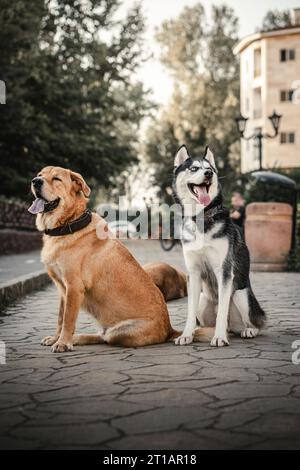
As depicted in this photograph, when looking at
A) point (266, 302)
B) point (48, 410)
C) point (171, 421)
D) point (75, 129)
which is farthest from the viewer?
point (75, 129)

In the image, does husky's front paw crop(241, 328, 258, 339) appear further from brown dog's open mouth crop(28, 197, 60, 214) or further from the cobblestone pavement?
brown dog's open mouth crop(28, 197, 60, 214)

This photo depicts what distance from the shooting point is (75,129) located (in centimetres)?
2430

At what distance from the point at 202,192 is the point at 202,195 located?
29 mm

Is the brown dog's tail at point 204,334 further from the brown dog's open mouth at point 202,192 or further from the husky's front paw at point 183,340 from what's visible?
the brown dog's open mouth at point 202,192

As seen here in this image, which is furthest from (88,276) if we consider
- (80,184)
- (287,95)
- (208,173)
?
(287,95)

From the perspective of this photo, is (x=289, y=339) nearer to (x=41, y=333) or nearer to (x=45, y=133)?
(x=41, y=333)

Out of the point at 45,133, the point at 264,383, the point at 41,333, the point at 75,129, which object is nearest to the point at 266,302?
the point at 41,333

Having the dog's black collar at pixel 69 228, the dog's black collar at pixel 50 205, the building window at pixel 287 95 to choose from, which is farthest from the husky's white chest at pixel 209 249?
the building window at pixel 287 95

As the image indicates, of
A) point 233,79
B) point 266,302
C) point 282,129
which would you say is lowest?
point 266,302

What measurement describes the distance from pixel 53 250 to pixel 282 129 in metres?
43.4

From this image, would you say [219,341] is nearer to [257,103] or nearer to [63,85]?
[63,85]

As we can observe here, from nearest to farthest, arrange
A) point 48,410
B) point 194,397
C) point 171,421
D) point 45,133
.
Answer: point 171,421
point 48,410
point 194,397
point 45,133

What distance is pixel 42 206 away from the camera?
5.63 m

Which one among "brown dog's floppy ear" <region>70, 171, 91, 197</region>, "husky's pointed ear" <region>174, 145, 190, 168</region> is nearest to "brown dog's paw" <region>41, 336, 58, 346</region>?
"brown dog's floppy ear" <region>70, 171, 91, 197</region>
